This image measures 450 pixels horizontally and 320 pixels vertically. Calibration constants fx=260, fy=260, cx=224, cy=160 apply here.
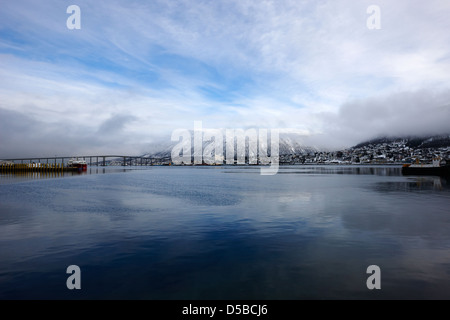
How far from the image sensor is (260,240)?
18.5m

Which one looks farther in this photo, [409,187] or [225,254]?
[409,187]

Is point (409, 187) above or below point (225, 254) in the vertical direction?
below

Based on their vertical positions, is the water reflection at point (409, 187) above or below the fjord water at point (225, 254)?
below

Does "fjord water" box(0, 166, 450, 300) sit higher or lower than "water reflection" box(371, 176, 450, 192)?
higher

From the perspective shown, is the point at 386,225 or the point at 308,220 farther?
the point at 308,220

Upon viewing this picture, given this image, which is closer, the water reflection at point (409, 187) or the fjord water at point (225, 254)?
the fjord water at point (225, 254)

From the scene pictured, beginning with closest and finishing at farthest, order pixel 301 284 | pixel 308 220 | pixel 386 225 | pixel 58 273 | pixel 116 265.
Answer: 1. pixel 301 284
2. pixel 58 273
3. pixel 116 265
4. pixel 386 225
5. pixel 308 220

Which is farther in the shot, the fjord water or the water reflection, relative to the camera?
the water reflection
